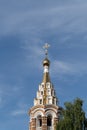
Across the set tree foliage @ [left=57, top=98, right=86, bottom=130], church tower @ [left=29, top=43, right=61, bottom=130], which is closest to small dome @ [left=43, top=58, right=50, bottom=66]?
church tower @ [left=29, top=43, right=61, bottom=130]

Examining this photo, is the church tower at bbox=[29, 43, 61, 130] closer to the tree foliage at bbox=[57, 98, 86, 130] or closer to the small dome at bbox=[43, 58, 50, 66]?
the small dome at bbox=[43, 58, 50, 66]

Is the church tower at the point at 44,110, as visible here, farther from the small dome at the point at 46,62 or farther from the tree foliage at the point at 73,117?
the tree foliage at the point at 73,117

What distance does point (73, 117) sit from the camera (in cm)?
3403

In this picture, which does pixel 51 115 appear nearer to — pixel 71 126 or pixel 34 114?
pixel 34 114

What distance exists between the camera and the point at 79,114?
111ft

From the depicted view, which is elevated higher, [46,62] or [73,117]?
[46,62]

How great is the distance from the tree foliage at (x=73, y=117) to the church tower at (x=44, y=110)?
29.7ft

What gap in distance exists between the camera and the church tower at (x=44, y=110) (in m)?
43.8

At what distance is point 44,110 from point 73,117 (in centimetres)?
1038

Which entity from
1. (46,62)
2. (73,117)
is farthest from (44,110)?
(73,117)

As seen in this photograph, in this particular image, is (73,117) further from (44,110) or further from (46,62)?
(46,62)

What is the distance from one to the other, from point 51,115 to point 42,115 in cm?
90

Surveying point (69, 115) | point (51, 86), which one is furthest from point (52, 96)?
point (69, 115)

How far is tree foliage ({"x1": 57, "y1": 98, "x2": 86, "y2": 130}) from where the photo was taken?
1308 inches
